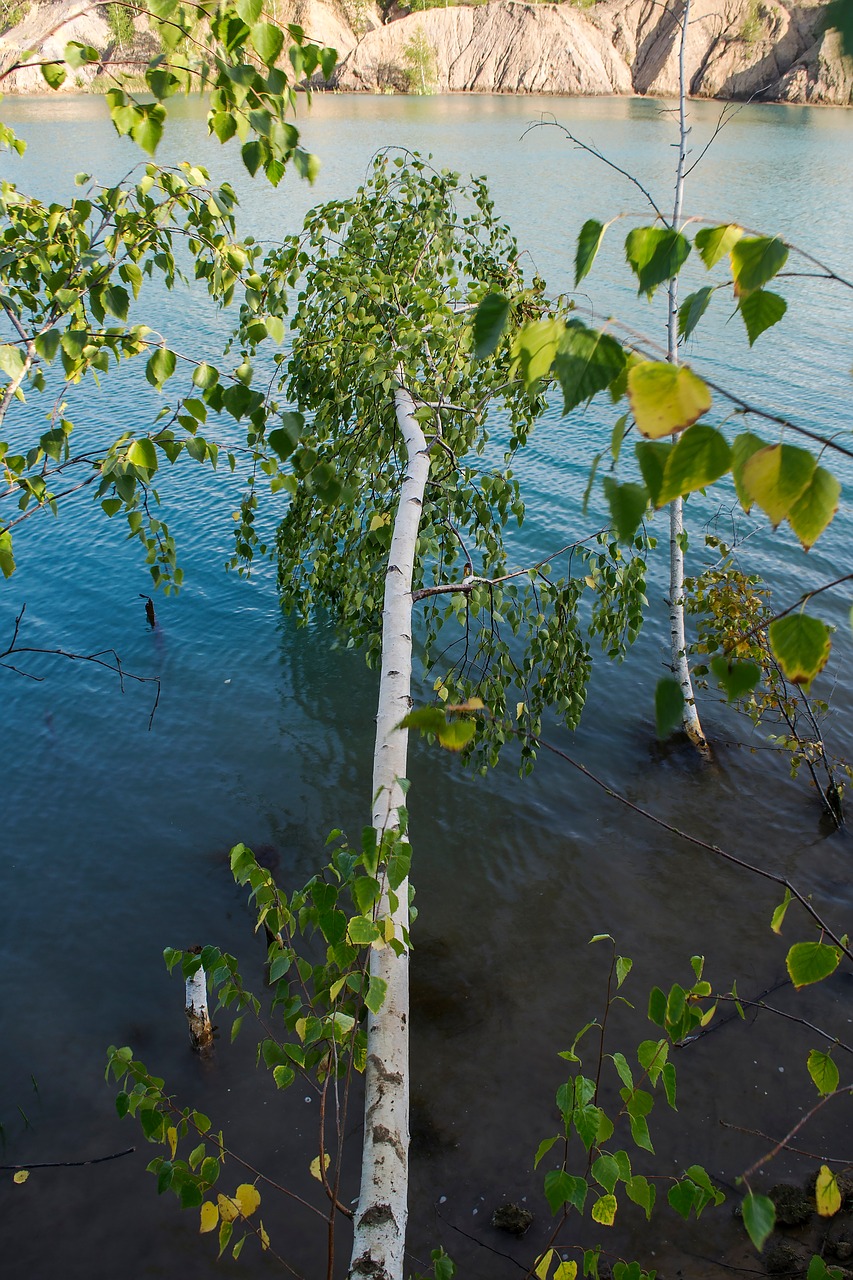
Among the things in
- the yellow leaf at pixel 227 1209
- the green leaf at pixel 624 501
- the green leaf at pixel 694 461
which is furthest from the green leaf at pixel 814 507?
the yellow leaf at pixel 227 1209

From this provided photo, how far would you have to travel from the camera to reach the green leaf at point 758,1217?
2309mm

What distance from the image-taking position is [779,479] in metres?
1.45

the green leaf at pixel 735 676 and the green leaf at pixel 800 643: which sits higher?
the green leaf at pixel 800 643

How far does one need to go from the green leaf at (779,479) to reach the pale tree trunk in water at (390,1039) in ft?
6.79

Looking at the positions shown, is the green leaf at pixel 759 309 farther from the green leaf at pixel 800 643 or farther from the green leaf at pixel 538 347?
the green leaf at pixel 800 643

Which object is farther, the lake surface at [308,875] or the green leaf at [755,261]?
the lake surface at [308,875]

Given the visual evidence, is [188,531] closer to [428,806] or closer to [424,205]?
[428,806]

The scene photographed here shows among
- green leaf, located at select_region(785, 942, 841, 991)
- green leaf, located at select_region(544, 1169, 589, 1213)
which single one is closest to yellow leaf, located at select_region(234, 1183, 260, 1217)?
green leaf, located at select_region(544, 1169, 589, 1213)

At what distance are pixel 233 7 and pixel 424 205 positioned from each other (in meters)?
6.17

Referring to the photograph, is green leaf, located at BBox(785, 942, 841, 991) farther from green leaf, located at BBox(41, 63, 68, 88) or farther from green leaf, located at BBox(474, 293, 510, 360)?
green leaf, located at BBox(41, 63, 68, 88)

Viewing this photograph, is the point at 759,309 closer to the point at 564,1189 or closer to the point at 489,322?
the point at 489,322

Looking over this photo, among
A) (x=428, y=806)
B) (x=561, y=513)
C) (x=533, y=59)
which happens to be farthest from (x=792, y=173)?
(x=533, y=59)

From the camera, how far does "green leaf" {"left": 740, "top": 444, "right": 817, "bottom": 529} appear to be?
143 cm

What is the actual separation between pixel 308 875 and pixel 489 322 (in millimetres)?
9090
